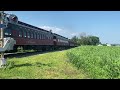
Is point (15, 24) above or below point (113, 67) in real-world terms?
above

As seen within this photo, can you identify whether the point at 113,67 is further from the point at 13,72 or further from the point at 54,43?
the point at 54,43

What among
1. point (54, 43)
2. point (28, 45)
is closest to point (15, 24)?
point (28, 45)
